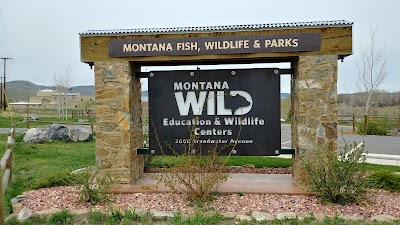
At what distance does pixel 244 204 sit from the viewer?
5.12 metres

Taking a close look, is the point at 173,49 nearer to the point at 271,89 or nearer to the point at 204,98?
the point at 204,98

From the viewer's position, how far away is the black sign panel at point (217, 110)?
20.2 feet

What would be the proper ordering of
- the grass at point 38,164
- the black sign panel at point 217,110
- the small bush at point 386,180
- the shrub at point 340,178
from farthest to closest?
the grass at point 38,164, the black sign panel at point 217,110, the small bush at point 386,180, the shrub at point 340,178

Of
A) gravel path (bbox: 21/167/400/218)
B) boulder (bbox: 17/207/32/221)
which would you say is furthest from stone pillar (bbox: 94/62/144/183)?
boulder (bbox: 17/207/32/221)

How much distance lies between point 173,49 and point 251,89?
1489 millimetres

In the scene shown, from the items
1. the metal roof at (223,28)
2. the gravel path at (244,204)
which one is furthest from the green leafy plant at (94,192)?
the metal roof at (223,28)

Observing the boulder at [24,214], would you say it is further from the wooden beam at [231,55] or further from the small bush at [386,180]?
the small bush at [386,180]

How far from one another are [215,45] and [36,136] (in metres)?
12.2

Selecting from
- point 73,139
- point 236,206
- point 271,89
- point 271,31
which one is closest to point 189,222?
point 236,206

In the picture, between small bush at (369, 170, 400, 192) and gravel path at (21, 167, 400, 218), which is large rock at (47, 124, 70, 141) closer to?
gravel path at (21, 167, 400, 218)

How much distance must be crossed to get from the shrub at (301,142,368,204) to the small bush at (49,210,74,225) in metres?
3.38

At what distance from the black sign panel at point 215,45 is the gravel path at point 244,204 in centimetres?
230

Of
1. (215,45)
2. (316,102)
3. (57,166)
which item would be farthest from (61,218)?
(57,166)

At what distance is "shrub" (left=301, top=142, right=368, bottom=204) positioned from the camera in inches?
198
